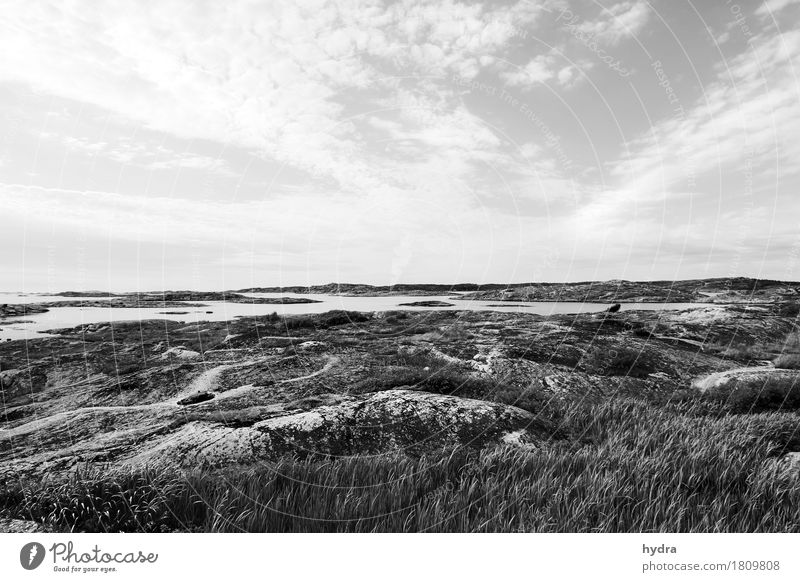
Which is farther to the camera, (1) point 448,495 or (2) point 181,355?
(2) point 181,355

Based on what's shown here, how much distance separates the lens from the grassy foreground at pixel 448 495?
4590 mm

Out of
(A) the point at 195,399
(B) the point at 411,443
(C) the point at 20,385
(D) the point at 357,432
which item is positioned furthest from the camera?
(C) the point at 20,385

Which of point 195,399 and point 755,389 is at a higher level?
point 755,389

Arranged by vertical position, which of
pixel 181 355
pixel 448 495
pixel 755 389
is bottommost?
pixel 181 355

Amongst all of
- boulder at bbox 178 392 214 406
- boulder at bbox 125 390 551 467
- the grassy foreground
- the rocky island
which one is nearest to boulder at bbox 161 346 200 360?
the rocky island

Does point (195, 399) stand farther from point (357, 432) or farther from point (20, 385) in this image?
point (20, 385)

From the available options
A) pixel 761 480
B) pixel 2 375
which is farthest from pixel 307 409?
pixel 2 375

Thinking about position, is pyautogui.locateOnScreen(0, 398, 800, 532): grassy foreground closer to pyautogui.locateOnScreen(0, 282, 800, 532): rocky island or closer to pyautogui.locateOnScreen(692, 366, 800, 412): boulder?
pyautogui.locateOnScreen(0, 282, 800, 532): rocky island

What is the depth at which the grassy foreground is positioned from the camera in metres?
4.59

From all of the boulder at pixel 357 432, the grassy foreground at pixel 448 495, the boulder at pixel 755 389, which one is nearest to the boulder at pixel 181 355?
the boulder at pixel 357 432

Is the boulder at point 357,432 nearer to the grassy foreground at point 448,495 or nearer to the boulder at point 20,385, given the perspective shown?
the grassy foreground at point 448,495

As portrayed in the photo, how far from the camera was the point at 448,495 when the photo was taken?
5000 millimetres

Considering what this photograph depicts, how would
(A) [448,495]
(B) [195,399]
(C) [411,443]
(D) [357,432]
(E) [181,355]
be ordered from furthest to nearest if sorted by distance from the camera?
(E) [181,355] → (B) [195,399] → (D) [357,432] → (C) [411,443] → (A) [448,495]

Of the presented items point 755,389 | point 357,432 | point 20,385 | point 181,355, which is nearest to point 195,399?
point 357,432
